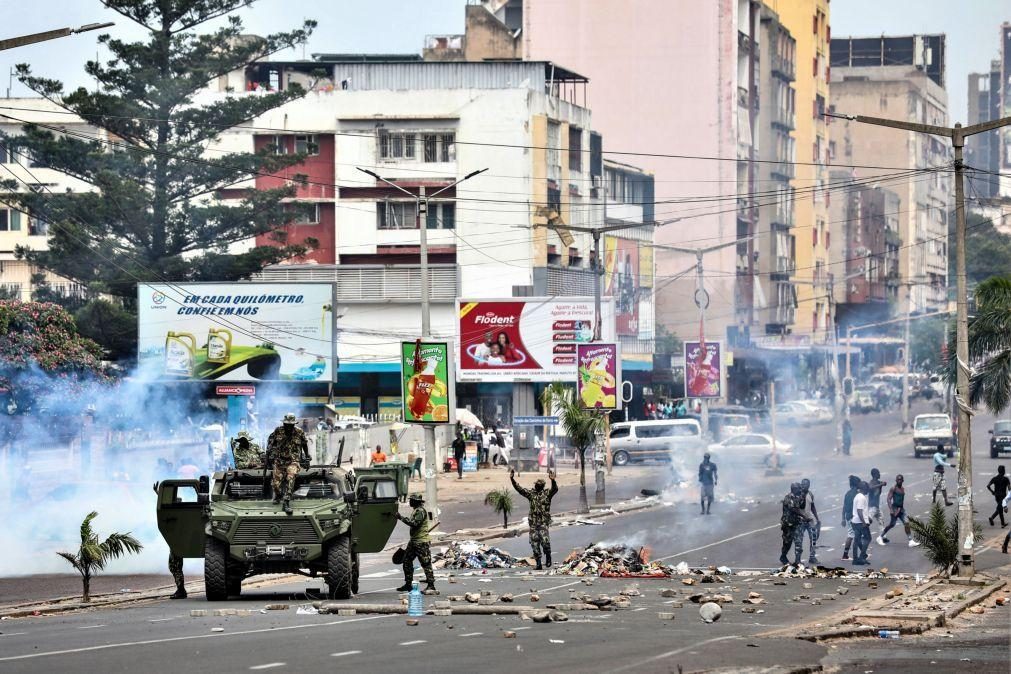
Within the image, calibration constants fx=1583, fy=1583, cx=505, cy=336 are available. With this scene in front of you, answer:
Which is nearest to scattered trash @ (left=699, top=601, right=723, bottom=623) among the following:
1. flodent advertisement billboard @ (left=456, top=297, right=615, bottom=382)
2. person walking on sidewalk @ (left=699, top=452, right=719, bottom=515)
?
person walking on sidewalk @ (left=699, top=452, right=719, bottom=515)

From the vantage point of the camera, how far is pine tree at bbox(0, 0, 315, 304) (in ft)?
210

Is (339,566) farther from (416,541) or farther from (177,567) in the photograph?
(177,567)

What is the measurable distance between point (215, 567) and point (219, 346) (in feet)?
122

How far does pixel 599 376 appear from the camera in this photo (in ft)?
167

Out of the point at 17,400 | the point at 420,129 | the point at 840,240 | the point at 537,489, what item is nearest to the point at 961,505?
the point at 537,489

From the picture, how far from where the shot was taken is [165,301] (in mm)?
59438

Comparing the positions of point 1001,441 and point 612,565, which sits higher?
point 1001,441

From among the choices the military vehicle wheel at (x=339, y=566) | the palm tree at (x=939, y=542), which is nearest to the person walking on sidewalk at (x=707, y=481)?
the palm tree at (x=939, y=542)

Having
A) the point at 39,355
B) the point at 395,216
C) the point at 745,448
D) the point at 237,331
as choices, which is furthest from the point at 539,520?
the point at 395,216

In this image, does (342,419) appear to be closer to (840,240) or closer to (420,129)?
(420,129)

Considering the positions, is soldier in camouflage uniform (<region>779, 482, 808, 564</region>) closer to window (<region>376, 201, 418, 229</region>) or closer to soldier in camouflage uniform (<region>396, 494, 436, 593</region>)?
soldier in camouflage uniform (<region>396, 494, 436, 593</region>)

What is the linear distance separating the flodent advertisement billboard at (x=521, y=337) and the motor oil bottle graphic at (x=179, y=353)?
505 inches

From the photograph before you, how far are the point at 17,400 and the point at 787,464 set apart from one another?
36.1 meters

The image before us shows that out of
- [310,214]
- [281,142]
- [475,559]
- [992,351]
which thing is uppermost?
[281,142]
